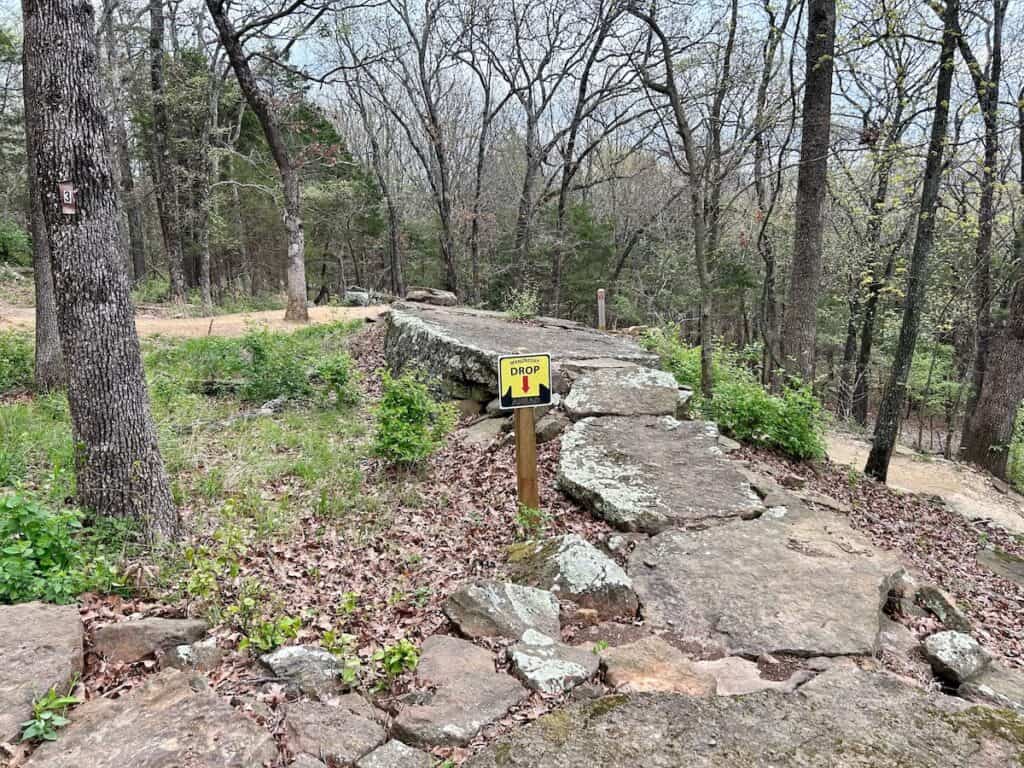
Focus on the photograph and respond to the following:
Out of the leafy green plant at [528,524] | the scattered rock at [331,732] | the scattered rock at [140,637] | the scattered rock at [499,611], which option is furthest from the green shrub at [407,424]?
the scattered rock at [331,732]

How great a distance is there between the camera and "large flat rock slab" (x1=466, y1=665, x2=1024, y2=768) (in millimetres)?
2229

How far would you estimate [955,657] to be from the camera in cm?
316

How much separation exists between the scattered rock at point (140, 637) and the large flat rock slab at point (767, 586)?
7.93 feet

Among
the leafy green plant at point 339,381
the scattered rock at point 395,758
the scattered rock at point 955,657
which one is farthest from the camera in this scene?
the leafy green plant at point 339,381

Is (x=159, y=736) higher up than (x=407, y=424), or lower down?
lower down

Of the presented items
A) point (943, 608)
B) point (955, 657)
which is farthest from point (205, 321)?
point (955, 657)

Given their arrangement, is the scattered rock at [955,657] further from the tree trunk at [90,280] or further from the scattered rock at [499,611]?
the tree trunk at [90,280]

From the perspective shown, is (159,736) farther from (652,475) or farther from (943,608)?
(943,608)

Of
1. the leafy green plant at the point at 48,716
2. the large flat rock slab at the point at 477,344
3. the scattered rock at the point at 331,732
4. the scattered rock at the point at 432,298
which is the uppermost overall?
the scattered rock at the point at 432,298

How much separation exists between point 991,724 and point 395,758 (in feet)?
7.69

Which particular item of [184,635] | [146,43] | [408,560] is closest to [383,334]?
[408,560]

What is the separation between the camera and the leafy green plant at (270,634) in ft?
9.31

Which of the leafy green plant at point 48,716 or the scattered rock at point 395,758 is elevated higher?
the leafy green plant at point 48,716

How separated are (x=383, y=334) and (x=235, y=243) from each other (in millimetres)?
12209
